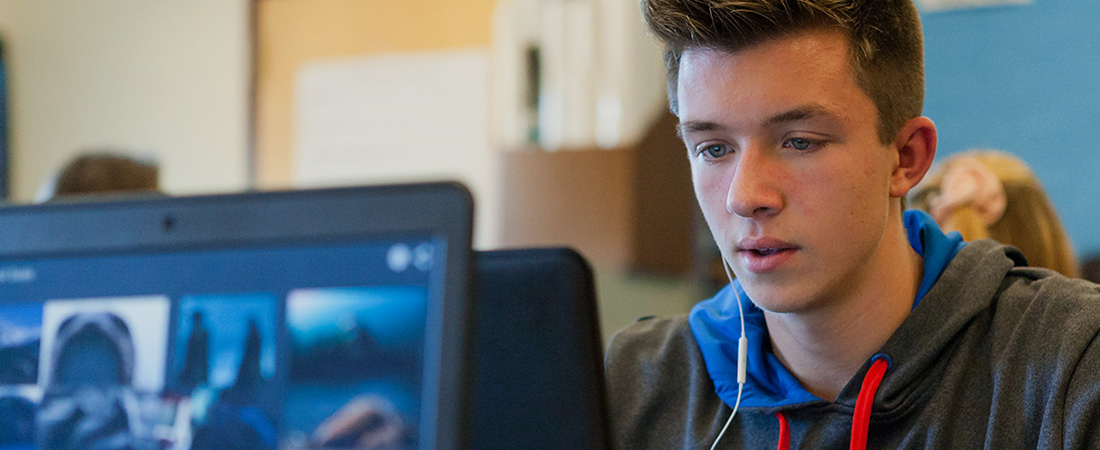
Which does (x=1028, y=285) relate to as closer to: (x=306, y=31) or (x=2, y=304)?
(x=2, y=304)

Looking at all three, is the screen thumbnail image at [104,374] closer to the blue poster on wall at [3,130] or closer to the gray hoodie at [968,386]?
the gray hoodie at [968,386]

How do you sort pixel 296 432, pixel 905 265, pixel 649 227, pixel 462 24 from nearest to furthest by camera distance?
pixel 296 432 → pixel 905 265 → pixel 649 227 → pixel 462 24

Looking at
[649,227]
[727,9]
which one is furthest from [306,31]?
[727,9]

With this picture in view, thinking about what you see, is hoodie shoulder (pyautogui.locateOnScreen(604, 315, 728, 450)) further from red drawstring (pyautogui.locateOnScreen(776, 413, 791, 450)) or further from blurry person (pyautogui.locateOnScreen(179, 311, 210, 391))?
blurry person (pyautogui.locateOnScreen(179, 311, 210, 391))

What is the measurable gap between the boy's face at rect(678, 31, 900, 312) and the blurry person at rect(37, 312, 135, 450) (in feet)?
1.84

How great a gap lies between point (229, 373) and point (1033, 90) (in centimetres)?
272

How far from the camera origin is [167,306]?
527 millimetres

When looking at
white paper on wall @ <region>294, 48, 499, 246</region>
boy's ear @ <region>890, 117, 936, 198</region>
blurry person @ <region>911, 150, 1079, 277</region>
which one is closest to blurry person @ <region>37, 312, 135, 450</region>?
boy's ear @ <region>890, 117, 936, 198</region>

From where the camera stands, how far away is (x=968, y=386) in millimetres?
943

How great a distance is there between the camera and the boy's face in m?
0.92

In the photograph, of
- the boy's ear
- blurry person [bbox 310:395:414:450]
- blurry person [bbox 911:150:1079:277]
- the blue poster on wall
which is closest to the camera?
blurry person [bbox 310:395:414:450]

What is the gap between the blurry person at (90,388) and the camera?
→ 1.70 feet

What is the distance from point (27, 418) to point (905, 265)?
0.82 m

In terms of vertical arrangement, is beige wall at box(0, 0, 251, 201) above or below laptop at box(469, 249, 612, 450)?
above
